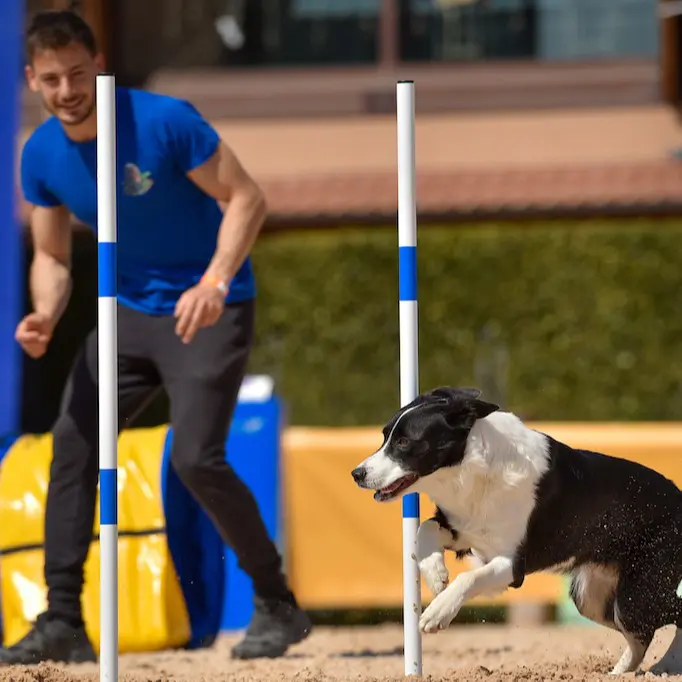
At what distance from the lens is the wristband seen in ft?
15.3

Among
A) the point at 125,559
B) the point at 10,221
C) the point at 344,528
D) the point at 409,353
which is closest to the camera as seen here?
the point at 409,353

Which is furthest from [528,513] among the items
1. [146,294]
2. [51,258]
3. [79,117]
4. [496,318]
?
[496,318]

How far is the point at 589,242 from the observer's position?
28.0ft

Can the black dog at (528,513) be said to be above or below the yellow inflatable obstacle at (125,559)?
above

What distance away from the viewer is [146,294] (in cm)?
512

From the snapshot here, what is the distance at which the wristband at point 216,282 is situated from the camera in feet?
15.3

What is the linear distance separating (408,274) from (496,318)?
4.37m

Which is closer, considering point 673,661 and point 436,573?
point 436,573

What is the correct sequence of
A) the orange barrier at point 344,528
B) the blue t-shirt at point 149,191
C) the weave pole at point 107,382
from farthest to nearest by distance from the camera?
the orange barrier at point 344,528 < the blue t-shirt at point 149,191 < the weave pole at point 107,382

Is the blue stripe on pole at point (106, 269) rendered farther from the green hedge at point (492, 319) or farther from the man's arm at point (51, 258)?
the green hedge at point (492, 319)

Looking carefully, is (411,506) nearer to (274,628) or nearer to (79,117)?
(274,628)

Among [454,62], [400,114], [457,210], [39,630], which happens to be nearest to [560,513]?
[400,114]

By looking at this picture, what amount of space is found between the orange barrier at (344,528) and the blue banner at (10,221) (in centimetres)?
141

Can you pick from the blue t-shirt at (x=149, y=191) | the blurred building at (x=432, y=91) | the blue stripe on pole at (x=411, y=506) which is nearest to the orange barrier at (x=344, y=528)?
the blue t-shirt at (x=149, y=191)
